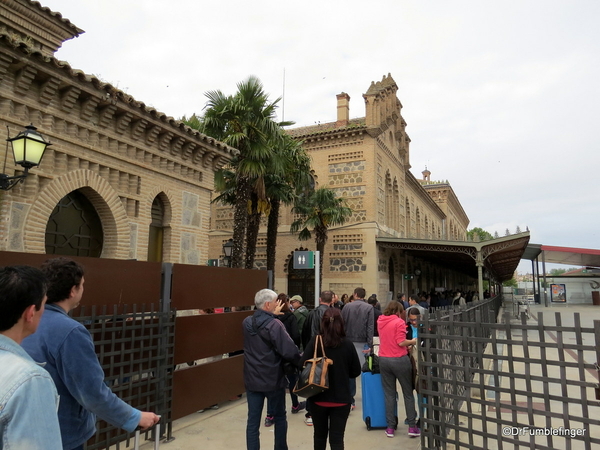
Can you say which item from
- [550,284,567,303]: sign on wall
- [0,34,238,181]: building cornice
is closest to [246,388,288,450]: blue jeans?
[0,34,238,181]: building cornice

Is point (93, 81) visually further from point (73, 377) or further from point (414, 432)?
point (414, 432)

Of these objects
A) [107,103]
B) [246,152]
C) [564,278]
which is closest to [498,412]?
[107,103]

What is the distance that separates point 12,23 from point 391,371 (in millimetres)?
9832

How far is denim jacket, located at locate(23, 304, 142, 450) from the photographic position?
7.07 ft

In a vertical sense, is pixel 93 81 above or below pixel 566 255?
above

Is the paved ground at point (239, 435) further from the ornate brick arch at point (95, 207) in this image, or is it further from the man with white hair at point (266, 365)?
the ornate brick arch at point (95, 207)

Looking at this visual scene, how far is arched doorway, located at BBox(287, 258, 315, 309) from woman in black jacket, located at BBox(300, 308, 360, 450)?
18.2 m

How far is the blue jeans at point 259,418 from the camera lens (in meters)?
4.21

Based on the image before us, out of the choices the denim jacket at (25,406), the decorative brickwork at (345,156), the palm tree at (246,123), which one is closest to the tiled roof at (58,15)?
the palm tree at (246,123)

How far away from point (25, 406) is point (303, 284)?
21.4 m

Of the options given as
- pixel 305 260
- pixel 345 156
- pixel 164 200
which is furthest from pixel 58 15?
pixel 345 156

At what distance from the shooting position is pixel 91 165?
703 centimetres

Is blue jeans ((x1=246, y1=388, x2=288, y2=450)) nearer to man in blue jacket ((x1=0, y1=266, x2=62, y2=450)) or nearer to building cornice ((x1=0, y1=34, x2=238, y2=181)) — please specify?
man in blue jacket ((x1=0, y1=266, x2=62, y2=450))

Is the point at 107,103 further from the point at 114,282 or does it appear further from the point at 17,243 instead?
the point at 114,282
